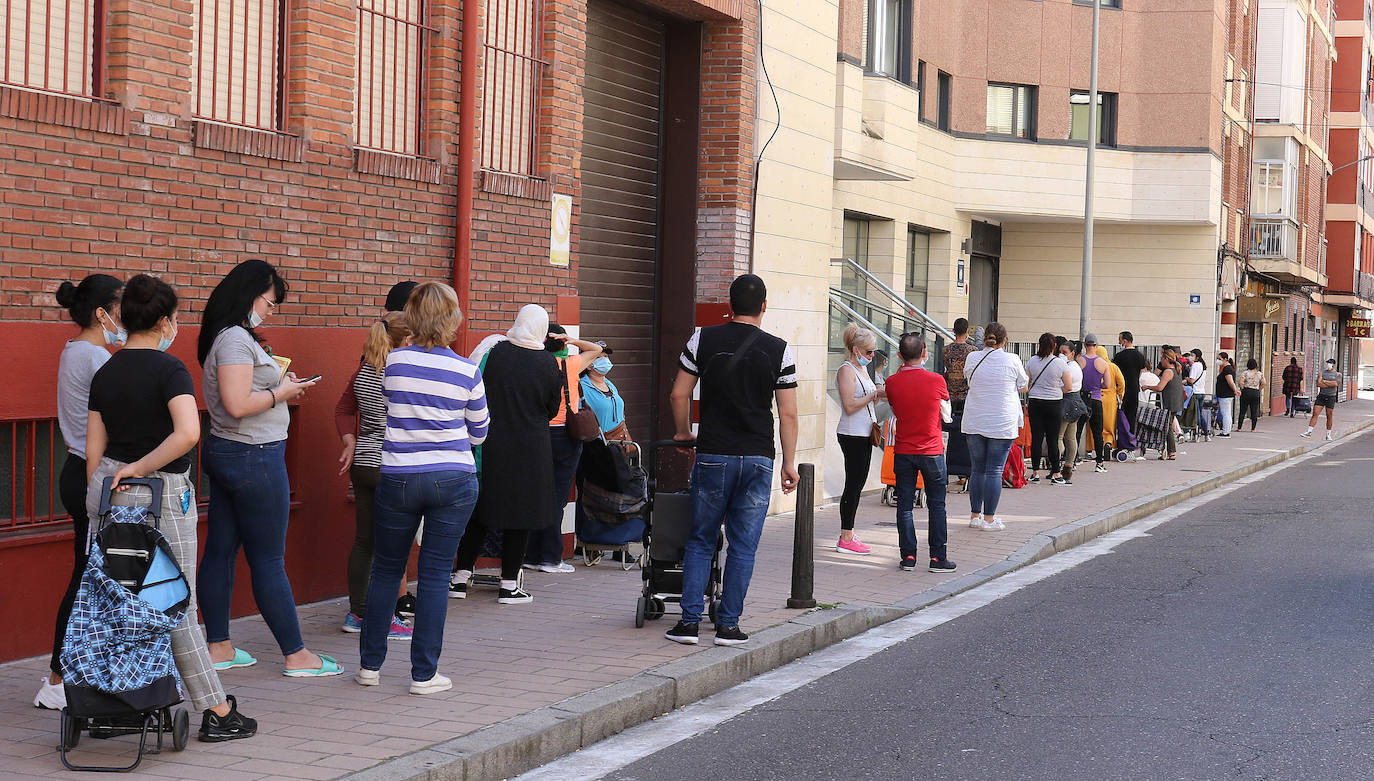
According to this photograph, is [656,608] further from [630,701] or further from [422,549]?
[422,549]

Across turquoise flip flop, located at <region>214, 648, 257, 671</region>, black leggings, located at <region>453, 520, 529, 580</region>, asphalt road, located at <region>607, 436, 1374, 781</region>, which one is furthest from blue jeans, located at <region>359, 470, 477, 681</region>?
black leggings, located at <region>453, 520, 529, 580</region>

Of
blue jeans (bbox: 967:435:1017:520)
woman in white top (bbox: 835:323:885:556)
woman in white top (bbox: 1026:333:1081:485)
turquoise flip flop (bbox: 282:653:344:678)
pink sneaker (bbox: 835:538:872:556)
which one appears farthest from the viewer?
woman in white top (bbox: 1026:333:1081:485)

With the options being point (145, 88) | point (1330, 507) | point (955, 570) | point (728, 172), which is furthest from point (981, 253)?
point (145, 88)

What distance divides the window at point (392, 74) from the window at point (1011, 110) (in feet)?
76.1

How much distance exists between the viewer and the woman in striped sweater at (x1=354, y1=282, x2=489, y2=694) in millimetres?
6383

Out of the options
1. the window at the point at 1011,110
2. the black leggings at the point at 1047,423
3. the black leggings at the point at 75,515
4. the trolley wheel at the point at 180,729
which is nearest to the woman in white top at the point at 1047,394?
the black leggings at the point at 1047,423

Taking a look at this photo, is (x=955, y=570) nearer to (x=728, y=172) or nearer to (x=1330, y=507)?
(x=728, y=172)

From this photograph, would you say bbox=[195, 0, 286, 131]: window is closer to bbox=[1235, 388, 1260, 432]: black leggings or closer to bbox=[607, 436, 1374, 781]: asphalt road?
bbox=[607, 436, 1374, 781]: asphalt road

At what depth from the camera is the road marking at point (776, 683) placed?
605 cm

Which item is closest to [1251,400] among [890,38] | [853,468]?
[890,38]

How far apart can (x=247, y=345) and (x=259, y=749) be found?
70.0 inches

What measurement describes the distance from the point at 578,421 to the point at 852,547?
3231mm

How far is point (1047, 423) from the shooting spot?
18172mm

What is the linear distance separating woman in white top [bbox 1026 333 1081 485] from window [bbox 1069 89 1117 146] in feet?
A: 51.1
